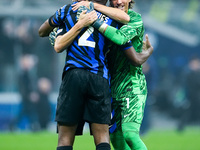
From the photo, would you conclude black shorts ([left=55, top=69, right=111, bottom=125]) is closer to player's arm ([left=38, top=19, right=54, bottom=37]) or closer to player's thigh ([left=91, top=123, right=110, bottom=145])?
player's thigh ([left=91, top=123, right=110, bottom=145])

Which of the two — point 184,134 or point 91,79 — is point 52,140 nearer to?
point 184,134

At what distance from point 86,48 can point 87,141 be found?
7.06 m

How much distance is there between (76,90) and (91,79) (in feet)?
0.57

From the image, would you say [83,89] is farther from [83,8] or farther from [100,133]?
[83,8]

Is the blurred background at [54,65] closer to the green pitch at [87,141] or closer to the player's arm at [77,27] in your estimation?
the green pitch at [87,141]

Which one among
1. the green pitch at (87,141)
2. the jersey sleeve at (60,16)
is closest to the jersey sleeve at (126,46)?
the jersey sleeve at (60,16)

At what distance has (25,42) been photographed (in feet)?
46.0

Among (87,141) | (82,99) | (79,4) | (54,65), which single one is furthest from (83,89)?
(54,65)

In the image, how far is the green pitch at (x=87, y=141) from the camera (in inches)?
395

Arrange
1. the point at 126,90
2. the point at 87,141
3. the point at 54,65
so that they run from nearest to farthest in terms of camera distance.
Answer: the point at 126,90, the point at 87,141, the point at 54,65

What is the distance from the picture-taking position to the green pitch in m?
10.0

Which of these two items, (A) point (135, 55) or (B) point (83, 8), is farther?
(A) point (135, 55)

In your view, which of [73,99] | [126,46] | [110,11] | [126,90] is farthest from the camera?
[126,90]

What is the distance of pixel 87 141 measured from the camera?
37.8 ft
